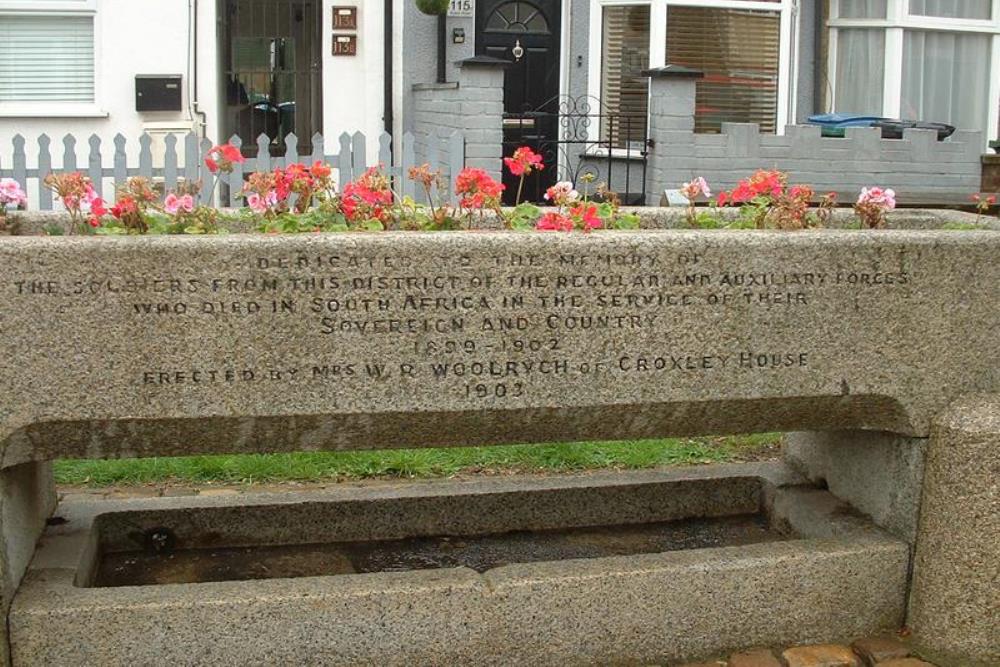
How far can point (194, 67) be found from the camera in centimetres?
1091

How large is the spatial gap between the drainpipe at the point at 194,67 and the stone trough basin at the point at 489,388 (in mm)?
7259

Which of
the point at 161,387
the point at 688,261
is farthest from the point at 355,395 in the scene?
the point at 688,261

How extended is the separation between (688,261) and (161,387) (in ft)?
4.62

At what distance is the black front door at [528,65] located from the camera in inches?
472

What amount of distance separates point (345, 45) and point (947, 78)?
5908 millimetres

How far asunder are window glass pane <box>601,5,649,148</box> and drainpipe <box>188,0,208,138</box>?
11.8ft

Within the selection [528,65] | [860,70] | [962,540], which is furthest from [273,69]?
[962,540]

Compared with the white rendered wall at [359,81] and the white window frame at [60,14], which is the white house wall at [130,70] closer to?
the white window frame at [60,14]

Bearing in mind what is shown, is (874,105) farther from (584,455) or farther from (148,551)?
(148,551)

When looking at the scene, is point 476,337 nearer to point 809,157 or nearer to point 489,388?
point 489,388

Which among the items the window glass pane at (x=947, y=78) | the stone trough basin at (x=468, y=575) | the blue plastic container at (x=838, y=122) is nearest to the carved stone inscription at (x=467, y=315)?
the stone trough basin at (x=468, y=575)

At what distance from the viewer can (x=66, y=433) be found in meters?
3.46

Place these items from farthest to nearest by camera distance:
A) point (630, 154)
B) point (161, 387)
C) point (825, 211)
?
point (630, 154), point (825, 211), point (161, 387)

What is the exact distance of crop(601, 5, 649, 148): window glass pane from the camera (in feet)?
40.2
